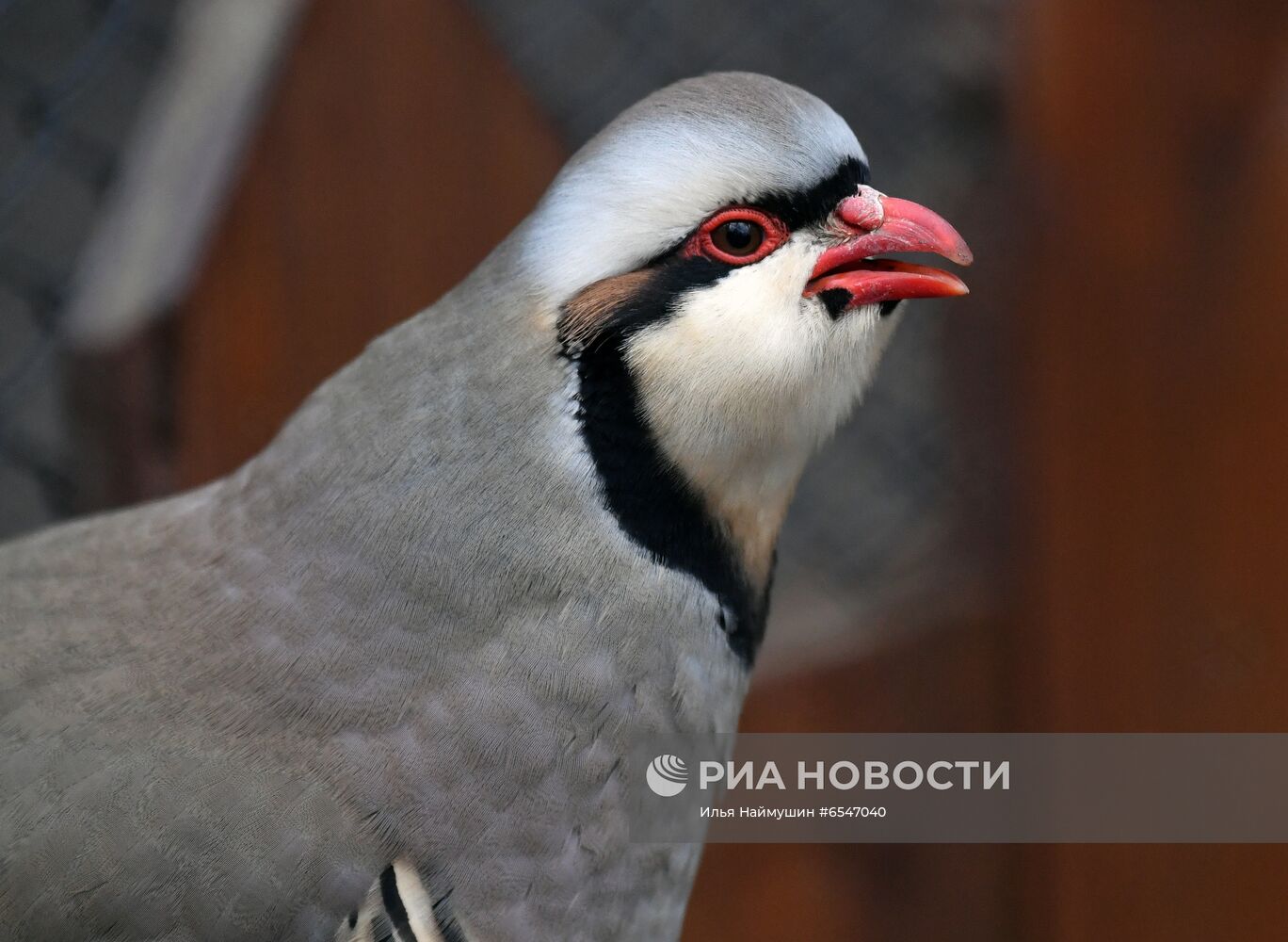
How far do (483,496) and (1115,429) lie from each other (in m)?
1.06

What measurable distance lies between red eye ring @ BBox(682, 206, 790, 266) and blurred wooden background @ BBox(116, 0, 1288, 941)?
0.67 meters

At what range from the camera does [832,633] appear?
6.87ft

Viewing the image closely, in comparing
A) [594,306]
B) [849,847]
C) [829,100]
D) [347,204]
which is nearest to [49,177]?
[347,204]

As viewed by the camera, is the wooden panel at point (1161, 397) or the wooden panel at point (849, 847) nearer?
the wooden panel at point (1161, 397)

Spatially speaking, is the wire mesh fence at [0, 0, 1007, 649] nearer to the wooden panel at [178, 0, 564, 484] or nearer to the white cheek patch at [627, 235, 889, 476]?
the wooden panel at [178, 0, 564, 484]

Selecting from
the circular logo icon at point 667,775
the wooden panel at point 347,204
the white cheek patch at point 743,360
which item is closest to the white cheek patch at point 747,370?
the white cheek patch at point 743,360

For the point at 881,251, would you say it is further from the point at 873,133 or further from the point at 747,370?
the point at 873,133

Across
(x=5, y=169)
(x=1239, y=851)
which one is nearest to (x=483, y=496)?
(x=1239, y=851)

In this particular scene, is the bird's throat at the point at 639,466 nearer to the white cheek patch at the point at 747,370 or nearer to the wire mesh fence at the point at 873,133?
the white cheek patch at the point at 747,370

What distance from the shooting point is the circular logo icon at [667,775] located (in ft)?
3.53

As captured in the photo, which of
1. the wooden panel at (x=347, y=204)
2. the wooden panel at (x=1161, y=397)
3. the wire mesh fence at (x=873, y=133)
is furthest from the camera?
the wire mesh fence at (x=873, y=133)

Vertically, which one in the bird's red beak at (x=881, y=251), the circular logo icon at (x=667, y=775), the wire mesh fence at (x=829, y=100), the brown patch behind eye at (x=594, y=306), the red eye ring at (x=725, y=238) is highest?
the wire mesh fence at (x=829, y=100)

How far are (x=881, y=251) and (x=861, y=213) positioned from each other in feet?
0.12

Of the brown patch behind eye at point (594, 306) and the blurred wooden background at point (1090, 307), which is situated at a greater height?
the blurred wooden background at point (1090, 307)
